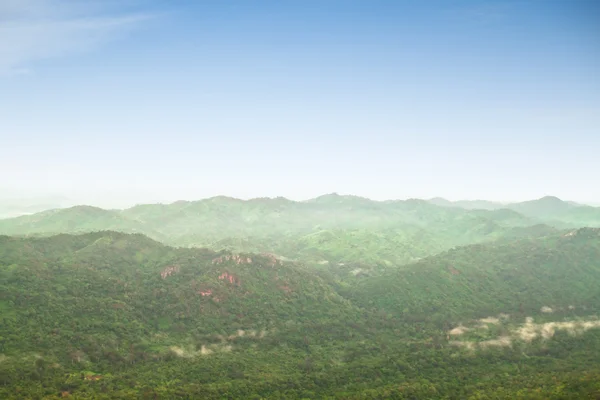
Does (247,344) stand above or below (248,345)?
above

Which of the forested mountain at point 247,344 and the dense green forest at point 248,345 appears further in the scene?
the forested mountain at point 247,344

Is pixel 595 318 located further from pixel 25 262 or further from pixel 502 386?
pixel 25 262

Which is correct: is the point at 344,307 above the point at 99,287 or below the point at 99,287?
below

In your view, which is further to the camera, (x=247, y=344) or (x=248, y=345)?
(x=247, y=344)

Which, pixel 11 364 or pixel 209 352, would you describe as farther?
pixel 209 352

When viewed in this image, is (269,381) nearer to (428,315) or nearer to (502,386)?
(502,386)

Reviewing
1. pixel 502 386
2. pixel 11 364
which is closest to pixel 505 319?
pixel 502 386

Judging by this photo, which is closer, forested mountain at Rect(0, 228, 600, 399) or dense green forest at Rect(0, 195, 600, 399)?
dense green forest at Rect(0, 195, 600, 399)

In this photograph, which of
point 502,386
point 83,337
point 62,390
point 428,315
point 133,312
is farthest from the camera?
point 428,315

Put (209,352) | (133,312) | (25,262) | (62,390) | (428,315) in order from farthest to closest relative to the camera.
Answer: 1. (428,315)
2. (25,262)
3. (133,312)
4. (209,352)
5. (62,390)

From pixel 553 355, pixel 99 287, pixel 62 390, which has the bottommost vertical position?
pixel 553 355
